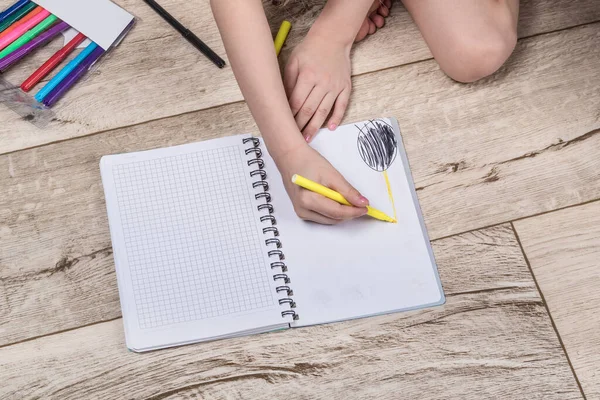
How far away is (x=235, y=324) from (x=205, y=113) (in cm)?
28

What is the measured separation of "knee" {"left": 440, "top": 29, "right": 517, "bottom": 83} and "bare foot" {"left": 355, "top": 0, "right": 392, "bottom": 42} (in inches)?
4.4

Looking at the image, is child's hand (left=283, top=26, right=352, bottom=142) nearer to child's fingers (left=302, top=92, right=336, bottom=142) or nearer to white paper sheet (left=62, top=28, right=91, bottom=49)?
child's fingers (left=302, top=92, right=336, bottom=142)

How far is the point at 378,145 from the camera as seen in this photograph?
32.6 inches

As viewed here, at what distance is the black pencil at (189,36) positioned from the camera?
2.87ft

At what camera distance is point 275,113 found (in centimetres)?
77

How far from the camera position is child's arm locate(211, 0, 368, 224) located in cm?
77

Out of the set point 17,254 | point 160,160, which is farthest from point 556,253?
point 17,254

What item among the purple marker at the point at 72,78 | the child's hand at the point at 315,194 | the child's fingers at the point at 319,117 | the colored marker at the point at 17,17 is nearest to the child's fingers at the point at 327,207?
the child's hand at the point at 315,194

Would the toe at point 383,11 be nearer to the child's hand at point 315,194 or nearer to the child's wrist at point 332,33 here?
the child's wrist at point 332,33

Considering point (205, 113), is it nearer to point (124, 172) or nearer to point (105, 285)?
point (124, 172)

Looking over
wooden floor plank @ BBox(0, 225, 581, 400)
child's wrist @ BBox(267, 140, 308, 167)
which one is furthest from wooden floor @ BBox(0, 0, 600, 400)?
child's wrist @ BBox(267, 140, 308, 167)

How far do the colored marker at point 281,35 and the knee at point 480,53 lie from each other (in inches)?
8.5

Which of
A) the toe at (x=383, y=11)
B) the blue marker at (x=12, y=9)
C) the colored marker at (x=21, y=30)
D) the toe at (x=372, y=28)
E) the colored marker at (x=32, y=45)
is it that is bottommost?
the toe at (x=372, y=28)

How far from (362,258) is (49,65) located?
0.47 metres
